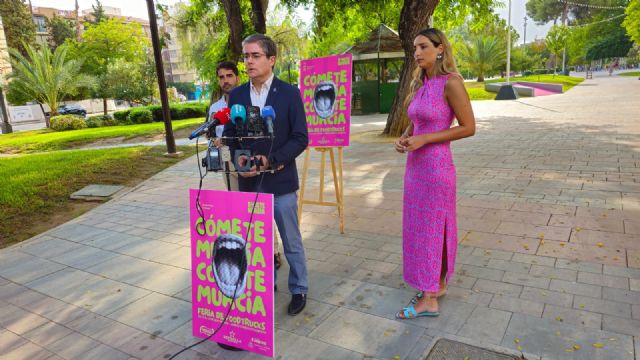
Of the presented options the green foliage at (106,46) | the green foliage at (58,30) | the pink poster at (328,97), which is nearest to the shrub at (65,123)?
the green foliage at (106,46)

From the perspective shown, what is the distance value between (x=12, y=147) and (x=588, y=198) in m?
20.4

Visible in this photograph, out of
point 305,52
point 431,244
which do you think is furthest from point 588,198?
point 305,52

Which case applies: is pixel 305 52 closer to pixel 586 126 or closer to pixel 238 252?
pixel 586 126

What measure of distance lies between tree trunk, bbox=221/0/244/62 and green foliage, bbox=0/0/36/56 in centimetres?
4403

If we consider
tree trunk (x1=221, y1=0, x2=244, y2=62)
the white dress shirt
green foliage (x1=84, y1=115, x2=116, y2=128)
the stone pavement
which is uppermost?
tree trunk (x1=221, y1=0, x2=244, y2=62)

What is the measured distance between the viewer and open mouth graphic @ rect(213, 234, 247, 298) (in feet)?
8.66

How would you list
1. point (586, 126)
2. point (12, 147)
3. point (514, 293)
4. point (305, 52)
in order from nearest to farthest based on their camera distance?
point (514, 293) → point (586, 126) → point (12, 147) → point (305, 52)

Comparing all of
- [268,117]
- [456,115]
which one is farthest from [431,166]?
[268,117]

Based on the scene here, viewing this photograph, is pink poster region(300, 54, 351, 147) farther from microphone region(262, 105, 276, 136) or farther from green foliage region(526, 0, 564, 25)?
green foliage region(526, 0, 564, 25)

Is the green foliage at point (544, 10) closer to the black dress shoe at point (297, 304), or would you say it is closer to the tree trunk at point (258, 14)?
the tree trunk at point (258, 14)

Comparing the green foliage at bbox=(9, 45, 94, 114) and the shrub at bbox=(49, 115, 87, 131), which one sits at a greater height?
the green foliage at bbox=(9, 45, 94, 114)

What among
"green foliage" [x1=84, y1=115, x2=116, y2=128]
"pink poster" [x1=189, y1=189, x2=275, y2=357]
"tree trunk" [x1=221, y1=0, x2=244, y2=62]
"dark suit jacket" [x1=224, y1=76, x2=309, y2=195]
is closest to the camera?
"pink poster" [x1=189, y1=189, x2=275, y2=357]

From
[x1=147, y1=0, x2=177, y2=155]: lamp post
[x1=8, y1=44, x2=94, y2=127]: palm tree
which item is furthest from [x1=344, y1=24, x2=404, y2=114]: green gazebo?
[x1=8, y1=44, x2=94, y2=127]: palm tree

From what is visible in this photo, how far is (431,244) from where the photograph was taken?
10.0 ft
